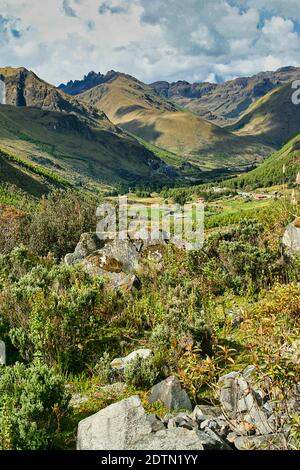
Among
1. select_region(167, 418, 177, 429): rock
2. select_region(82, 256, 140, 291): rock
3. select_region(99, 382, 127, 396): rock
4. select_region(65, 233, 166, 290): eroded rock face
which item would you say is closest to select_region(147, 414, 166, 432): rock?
select_region(167, 418, 177, 429): rock

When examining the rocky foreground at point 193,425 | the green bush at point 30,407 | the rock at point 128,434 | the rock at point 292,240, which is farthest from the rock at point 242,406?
the rock at point 292,240

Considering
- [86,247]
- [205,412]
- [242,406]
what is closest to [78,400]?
[205,412]

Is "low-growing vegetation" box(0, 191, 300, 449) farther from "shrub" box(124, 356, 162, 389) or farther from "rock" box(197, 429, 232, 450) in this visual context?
"rock" box(197, 429, 232, 450)

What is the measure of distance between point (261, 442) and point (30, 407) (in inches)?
146

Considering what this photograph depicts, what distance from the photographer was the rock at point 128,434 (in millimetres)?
6215

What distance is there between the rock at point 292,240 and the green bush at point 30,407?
10964 millimetres

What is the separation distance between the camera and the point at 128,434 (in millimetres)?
6398

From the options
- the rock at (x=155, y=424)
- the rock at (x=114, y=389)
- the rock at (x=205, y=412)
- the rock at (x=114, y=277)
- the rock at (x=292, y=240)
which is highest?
the rock at (x=292, y=240)

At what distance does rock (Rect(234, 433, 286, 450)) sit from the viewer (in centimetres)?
623

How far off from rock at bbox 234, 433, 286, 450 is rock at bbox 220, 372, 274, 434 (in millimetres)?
175

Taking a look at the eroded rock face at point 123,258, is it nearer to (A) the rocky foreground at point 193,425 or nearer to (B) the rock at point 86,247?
(B) the rock at point 86,247

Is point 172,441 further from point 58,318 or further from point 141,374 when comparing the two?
point 58,318
